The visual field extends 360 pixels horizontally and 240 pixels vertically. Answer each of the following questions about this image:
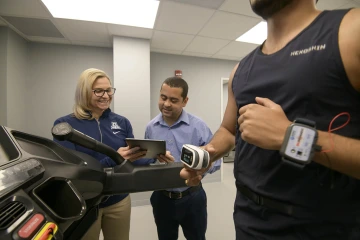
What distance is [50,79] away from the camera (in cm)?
320

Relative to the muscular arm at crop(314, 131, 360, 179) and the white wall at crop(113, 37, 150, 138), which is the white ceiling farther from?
the muscular arm at crop(314, 131, 360, 179)

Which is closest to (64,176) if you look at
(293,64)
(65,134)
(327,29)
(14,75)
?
(65,134)

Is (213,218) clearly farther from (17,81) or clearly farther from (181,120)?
(17,81)

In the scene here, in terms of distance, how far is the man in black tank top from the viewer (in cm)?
47

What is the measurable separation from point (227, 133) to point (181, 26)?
2.34 m

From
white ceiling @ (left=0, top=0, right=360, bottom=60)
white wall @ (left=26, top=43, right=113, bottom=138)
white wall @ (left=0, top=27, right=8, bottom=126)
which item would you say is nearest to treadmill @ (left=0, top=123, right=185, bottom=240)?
white ceiling @ (left=0, top=0, right=360, bottom=60)

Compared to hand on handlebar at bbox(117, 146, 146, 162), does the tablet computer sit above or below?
above

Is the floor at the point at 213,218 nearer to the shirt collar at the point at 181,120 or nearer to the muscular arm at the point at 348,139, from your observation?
the shirt collar at the point at 181,120

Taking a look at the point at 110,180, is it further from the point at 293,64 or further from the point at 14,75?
the point at 14,75

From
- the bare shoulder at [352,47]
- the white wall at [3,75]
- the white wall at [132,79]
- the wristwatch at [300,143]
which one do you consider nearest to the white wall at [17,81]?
the white wall at [3,75]

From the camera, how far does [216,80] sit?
4145mm

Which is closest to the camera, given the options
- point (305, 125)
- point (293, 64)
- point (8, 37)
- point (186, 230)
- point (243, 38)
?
point (305, 125)

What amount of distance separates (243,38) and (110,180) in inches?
130

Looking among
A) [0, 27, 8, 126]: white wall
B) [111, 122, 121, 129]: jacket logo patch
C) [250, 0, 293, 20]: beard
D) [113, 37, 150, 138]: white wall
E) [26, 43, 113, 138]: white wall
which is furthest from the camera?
[26, 43, 113, 138]: white wall
